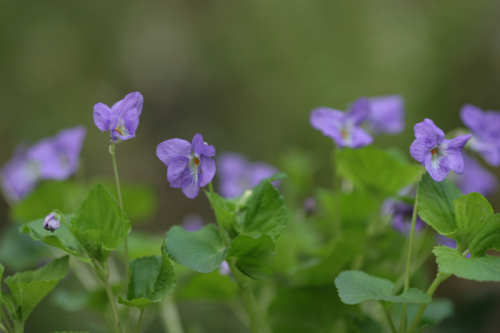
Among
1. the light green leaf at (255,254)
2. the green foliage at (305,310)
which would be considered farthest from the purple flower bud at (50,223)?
the green foliage at (305,310)

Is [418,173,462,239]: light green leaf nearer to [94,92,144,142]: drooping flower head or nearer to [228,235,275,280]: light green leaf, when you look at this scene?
[228,235,275,280]: light green leaf

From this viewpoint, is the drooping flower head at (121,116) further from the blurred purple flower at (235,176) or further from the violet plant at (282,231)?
the blurred purple flower at (235,176)

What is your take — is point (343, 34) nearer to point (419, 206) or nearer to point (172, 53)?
point (172, 53)

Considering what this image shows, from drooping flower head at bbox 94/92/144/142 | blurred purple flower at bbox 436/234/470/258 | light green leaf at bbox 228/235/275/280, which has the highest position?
drooping flower head at bbox 94/92/144/142

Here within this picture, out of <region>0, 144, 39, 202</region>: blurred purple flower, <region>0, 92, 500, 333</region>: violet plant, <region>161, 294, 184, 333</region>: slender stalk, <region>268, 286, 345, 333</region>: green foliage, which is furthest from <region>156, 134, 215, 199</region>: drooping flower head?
<region>0, 144, 39, 202</region>: blurred purple flower

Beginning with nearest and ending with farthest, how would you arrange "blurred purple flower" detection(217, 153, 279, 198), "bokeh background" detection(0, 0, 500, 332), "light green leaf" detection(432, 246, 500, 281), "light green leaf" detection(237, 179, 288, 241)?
"light green leaf" detection(432, 246, 500, 281)
"light green leaf" detection(237, 179, 288, 241)
"blurred purple flower" detection(217, 153, 279, 198)
"bokeh background" detection(0, 0, 500, 332)

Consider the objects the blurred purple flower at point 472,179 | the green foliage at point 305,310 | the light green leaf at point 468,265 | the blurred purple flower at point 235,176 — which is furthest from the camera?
the blurred purple flower at point 235,176
